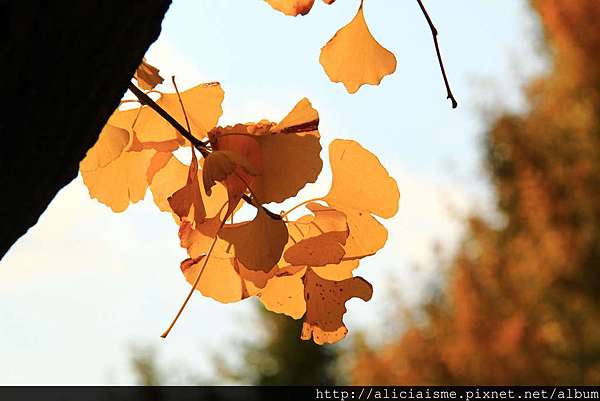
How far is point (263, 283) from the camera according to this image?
1.16 ft

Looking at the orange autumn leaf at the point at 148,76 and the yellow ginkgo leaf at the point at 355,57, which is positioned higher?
the yellow ginkgo leaf at the point at 355,57

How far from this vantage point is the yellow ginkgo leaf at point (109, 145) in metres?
0.35

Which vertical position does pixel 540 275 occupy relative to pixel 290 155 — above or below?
above

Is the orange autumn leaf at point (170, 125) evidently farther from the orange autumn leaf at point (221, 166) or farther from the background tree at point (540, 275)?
the background tree at point (540, 275)

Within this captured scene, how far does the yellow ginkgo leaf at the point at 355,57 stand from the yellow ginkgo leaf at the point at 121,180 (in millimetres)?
97

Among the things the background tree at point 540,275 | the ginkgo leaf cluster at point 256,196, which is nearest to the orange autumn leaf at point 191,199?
the ginkgo leaf cluster at point 256,196

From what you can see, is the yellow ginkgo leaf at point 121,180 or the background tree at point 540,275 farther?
the background tree at point 540,275

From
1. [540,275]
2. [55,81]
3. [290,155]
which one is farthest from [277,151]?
[540,275]

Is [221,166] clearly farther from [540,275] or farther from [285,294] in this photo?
[540,275]

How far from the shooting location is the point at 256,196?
0.35 meters

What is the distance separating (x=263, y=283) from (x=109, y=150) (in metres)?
0.08

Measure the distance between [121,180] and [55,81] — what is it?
0.48 ft

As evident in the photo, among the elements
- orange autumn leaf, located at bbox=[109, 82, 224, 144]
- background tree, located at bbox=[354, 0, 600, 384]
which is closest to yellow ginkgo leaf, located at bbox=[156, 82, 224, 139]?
orange autumn leaf, located at bbox=[109, 82, 224, 144]

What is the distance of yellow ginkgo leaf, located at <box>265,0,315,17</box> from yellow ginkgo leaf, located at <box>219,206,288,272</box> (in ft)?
0.27
